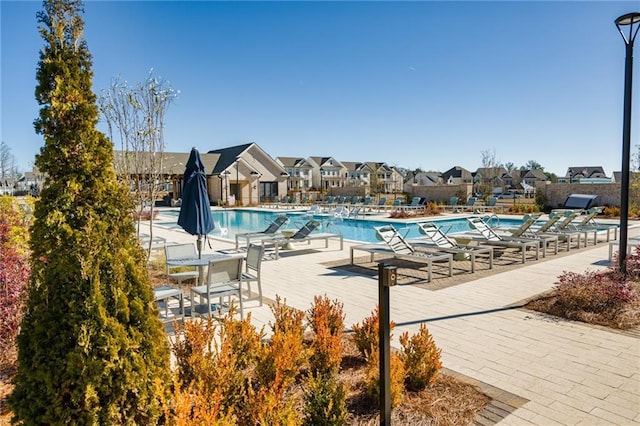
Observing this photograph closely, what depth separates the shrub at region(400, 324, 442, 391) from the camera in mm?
3609

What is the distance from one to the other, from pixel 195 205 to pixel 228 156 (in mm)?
35502

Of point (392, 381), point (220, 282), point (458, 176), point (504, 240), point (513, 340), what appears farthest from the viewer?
point (458, 176)

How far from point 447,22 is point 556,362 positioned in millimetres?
10490

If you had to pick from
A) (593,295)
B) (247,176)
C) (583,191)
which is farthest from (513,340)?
(247,176)

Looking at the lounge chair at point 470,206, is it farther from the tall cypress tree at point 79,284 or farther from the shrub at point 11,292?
the tall cypress tree at point 79,284

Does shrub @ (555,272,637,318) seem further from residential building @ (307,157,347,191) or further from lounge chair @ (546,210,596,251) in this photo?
residential building @ (307,157,347,191)

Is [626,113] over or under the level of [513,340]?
over

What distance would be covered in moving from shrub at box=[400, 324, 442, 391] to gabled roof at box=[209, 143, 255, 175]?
36.6 m

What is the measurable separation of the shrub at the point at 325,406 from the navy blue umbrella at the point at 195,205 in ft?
16.0

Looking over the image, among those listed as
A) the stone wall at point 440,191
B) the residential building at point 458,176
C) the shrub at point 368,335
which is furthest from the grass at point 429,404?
the residential building at point 458,176

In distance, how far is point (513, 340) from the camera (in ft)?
15.8

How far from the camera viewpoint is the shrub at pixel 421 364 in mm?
3609

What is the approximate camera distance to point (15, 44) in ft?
22.2

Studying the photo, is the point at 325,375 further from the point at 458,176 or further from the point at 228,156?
the point at 458,176
